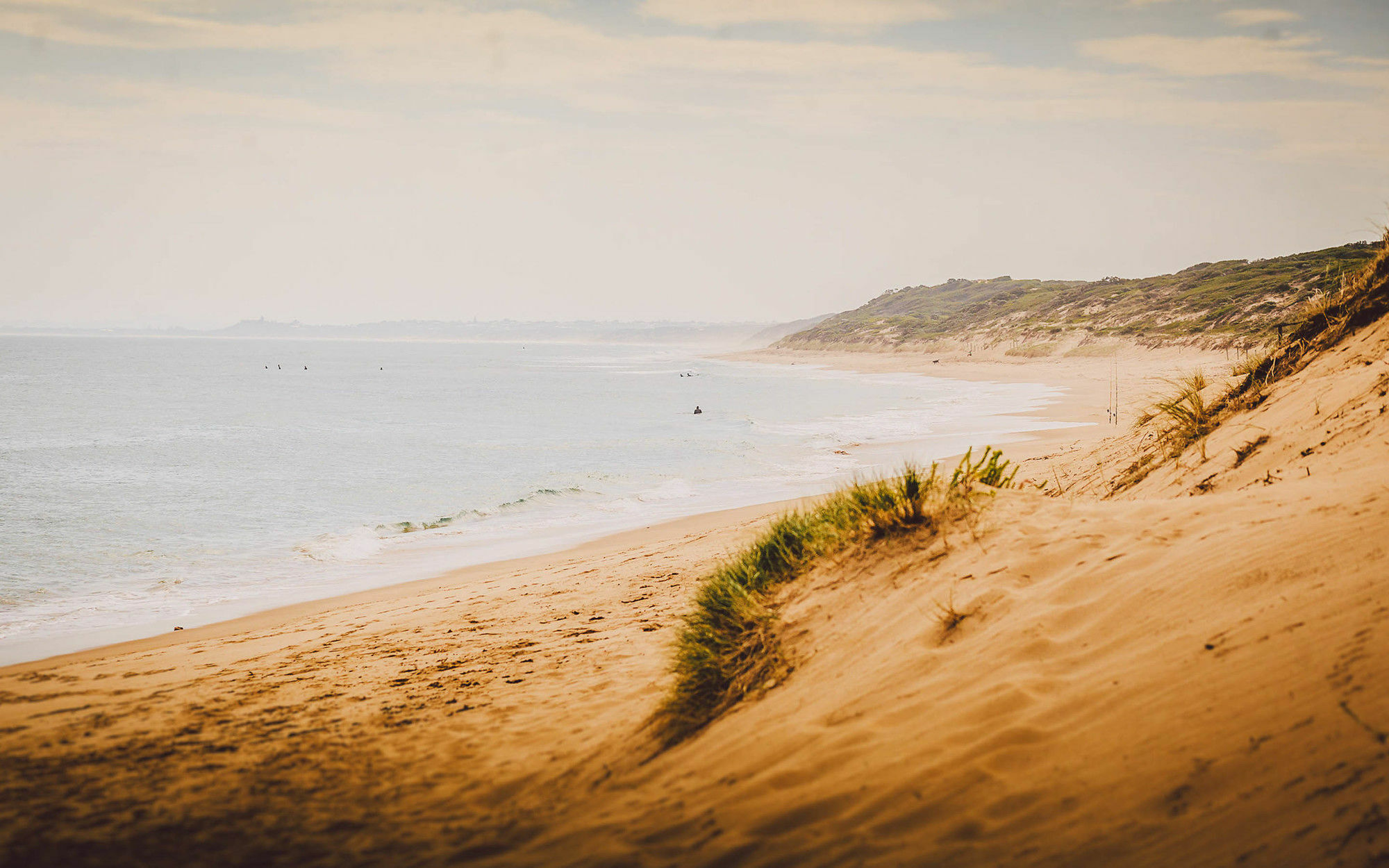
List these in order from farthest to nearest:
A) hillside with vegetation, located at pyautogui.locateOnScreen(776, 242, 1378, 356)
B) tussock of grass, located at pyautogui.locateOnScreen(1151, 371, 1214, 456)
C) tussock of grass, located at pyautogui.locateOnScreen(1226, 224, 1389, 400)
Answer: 1. hillside with vegetation, located at pyautogui.locateOnScreen(776, 242, 1378, 356)
2. tussock of grass, located at pyautogui.locateOnScreen(1151, 371, 1214, 456)
3. tussock of grass, located at pyautogui.locateOnScreen(1226, 224, 1389, 400)

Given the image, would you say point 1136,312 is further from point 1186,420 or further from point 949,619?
point 949,619

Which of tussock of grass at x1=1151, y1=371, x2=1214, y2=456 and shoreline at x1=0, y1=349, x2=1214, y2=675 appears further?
shoreline at x1=0, y1=349, x2=1214, y2=675

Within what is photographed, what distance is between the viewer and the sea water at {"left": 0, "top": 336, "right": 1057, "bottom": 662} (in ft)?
43.8

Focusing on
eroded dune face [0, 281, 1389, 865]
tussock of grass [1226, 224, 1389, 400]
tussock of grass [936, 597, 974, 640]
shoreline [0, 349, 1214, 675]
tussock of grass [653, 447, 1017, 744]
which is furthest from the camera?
shoreline [0, 349, 1214, 675]

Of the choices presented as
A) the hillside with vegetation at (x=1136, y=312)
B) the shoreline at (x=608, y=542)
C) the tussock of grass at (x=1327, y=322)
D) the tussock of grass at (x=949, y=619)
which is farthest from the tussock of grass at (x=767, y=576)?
the hillside with vegetation at (x=1136, y=312)

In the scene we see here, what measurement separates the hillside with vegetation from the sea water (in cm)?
1865

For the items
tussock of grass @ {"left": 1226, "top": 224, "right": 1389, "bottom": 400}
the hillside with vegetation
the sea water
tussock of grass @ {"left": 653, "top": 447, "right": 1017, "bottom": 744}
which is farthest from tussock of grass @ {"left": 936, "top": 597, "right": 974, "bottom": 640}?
the hillside with vegetation

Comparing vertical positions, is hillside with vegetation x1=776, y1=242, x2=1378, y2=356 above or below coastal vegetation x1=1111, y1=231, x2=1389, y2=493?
above

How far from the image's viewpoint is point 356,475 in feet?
78.0

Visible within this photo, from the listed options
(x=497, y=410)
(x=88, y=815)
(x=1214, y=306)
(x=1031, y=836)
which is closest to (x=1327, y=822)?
(x=1031, y=836)

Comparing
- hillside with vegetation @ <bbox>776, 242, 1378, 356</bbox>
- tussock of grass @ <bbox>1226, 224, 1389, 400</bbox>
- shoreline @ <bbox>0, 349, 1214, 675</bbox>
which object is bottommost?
shoreline @ <bbox>0, 349, 1214, 675</bbox>

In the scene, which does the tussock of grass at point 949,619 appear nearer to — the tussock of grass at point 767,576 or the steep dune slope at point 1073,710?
the steep dune slope at point 1073,710

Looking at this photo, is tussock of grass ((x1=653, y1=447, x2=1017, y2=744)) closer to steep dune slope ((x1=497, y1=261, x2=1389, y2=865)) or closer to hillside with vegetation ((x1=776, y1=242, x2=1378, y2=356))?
steep dune slope ((x1=497, y1=261, x2=1389, y2=865))

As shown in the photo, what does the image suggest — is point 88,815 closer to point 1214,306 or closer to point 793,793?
point 793,793
